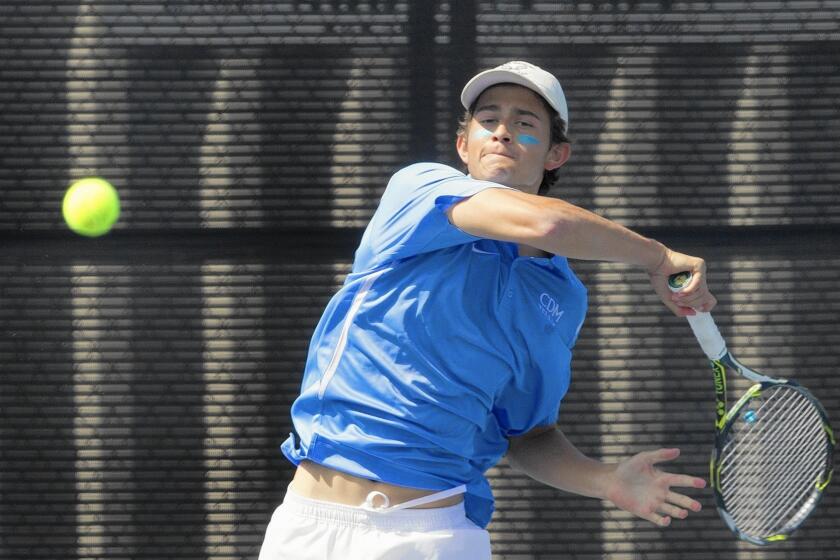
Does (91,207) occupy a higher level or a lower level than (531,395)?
higher

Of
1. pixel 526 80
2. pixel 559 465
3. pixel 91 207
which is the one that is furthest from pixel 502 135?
pixel 91 207

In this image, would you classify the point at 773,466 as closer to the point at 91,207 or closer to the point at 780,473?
the point at 780,473

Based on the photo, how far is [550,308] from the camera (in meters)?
2.25

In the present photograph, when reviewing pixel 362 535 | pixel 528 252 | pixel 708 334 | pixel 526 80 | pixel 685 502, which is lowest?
pixel 362 535

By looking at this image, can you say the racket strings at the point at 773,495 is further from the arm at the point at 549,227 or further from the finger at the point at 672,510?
the arm at the point at 549,227

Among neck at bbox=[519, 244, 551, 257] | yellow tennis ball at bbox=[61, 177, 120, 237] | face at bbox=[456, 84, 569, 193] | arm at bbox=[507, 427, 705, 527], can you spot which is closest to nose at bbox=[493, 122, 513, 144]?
face at bbox=[456, 84, 569, 193]

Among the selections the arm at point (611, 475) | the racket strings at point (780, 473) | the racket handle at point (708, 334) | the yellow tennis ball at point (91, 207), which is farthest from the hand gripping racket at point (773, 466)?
the yellow tennis ball at point (91, 207)

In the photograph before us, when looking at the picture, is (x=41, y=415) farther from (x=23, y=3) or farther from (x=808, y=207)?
(x=808, y=207)

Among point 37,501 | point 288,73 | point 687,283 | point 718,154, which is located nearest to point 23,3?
point 288,73

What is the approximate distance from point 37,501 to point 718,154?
8.41 feet

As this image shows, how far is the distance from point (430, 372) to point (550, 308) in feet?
1.00

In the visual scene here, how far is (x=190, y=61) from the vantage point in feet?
12.1

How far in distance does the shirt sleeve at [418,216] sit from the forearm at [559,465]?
54 centimetres

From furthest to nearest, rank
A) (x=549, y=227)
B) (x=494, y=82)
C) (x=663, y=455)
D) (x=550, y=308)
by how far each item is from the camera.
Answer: (x=494, y=82), (x=550, y=308), (x=663, y=455), (x=549, y=227)
